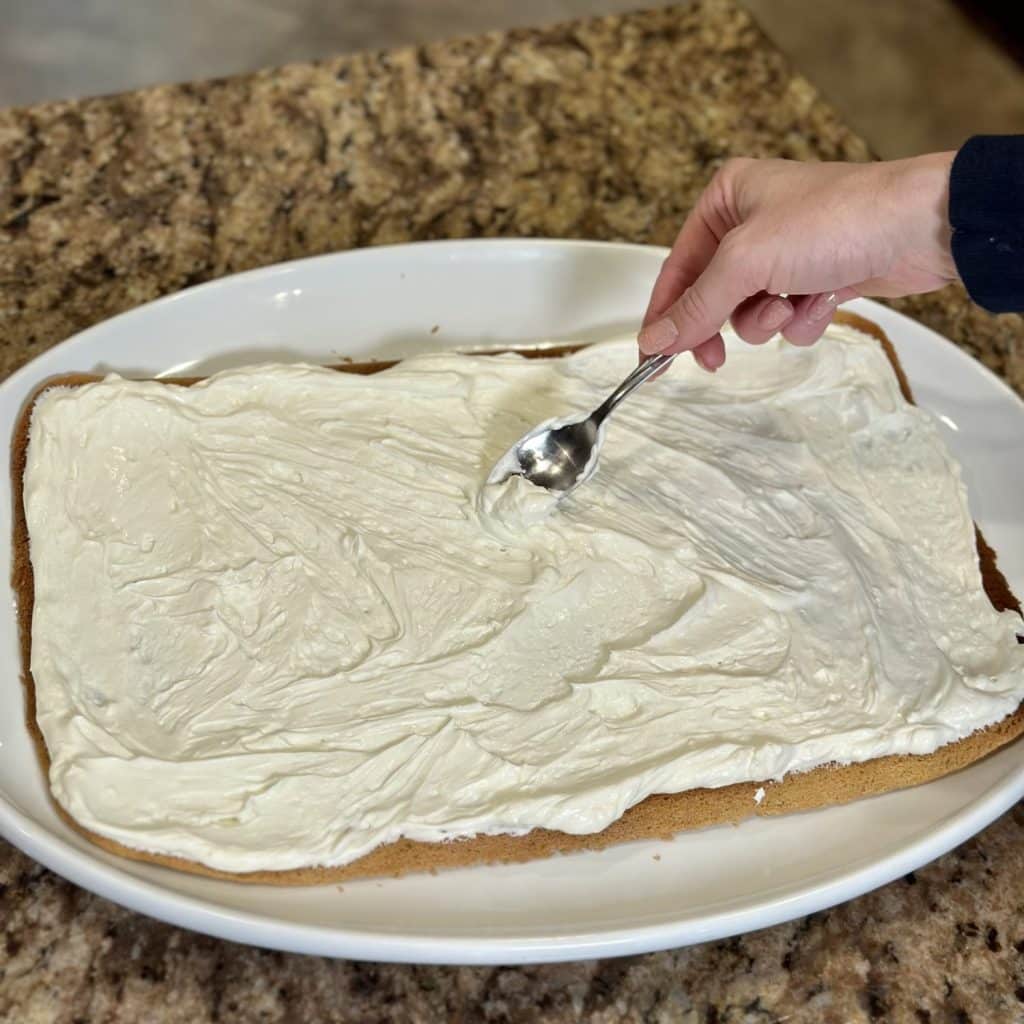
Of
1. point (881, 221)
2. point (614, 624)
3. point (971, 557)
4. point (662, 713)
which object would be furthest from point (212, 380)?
point (971, 557)

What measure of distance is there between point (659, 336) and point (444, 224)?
1.09m

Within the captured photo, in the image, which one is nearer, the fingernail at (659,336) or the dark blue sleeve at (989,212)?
the dark blue sleeve at (989,212)

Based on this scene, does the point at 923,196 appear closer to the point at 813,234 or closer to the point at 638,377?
the point at 813,234

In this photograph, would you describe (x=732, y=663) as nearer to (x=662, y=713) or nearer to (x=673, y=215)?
(x=662, y=713)

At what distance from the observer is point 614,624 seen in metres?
1.80

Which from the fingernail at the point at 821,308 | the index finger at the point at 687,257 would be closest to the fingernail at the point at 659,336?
the index finger at the point at 687,257

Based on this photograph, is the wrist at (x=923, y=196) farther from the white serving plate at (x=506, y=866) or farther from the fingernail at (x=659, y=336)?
the white serving plate at (x=506, y=866)

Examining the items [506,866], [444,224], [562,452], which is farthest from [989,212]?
[444,224]

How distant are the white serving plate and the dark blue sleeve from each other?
0.66 meters

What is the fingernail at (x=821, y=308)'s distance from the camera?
2.00m

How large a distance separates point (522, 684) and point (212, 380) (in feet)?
2.67

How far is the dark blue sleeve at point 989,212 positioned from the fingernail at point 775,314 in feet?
1.19

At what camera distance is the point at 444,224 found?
9.04ft

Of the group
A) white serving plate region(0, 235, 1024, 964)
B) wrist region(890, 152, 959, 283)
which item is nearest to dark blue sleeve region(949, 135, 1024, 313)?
wrist region(890, 152, 959, 283)
